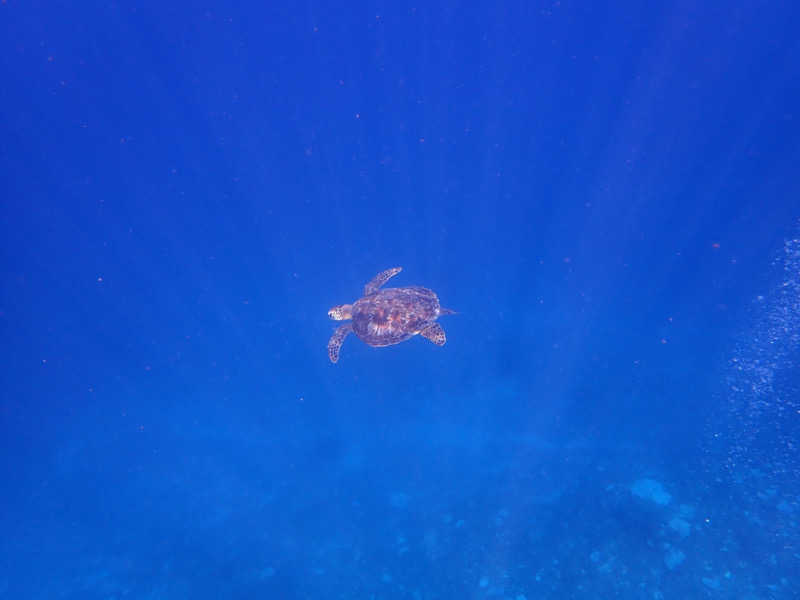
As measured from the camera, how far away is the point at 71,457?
630 inches

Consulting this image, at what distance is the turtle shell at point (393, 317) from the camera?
8.87 metres

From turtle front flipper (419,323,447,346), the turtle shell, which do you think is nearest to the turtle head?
the turtle shell

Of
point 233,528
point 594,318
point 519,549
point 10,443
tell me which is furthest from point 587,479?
point 10,443

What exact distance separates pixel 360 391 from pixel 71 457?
513 inches

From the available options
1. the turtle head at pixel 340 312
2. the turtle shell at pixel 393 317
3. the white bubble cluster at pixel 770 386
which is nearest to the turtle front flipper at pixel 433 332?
the turtle shell at pixel 393 317

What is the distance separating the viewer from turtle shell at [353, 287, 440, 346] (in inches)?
349

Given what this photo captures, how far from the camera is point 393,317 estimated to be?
8.88 metres

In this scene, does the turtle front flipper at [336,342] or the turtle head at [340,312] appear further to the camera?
the turtle head at [340,312]

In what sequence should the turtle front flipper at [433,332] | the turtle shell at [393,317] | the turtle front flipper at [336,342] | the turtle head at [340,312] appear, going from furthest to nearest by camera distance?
the turtle head at [340,312]
the turtle front flipper at [336,342]
the turtle front flipper at [433,332]
the turtle shell at [393,317]

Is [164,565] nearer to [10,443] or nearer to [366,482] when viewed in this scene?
[366,482]

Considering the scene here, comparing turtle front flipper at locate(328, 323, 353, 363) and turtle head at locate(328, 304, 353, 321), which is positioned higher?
turtle head at locate(328, 304, 353, 321)

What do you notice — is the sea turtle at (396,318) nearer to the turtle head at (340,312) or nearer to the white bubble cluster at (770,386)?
the turtle head at (340,312)

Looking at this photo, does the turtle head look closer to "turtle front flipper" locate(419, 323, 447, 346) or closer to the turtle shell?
the turtle shell

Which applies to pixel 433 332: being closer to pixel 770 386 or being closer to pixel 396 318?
pixel 396 318
